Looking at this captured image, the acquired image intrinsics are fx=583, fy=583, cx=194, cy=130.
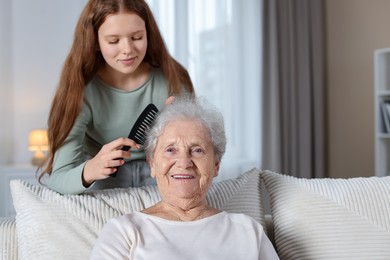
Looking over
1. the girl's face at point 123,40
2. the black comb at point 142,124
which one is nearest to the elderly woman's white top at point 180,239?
the black comb at point 142,124

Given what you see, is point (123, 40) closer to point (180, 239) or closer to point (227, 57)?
point (180, 239)

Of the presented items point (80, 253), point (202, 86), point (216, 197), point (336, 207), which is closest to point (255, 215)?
point (216, 197)

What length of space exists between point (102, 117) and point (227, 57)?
2903mm

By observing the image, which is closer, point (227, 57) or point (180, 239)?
point (180, 239)

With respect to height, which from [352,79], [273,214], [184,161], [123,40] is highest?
[123,40]

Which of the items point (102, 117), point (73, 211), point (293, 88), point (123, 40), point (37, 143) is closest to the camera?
point (73, 211)

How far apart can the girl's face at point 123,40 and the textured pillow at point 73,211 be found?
37cm

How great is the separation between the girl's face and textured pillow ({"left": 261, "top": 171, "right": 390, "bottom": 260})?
1.87 ft

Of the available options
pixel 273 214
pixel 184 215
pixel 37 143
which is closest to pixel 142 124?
pixel 184 215

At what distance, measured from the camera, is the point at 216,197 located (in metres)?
1.66

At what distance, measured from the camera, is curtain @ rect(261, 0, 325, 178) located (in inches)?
184

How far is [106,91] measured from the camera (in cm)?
178

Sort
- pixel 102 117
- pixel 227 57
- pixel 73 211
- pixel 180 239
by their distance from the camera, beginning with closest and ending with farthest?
1. pixel 180 239
2. pixel 73 211
3. pixel 102 117
4. pixel 227 57

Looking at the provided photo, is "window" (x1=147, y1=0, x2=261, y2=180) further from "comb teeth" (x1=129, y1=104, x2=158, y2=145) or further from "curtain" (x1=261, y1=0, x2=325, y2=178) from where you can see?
"comb teeth" (x1=129, y1=104, x2=158, y2=145)
